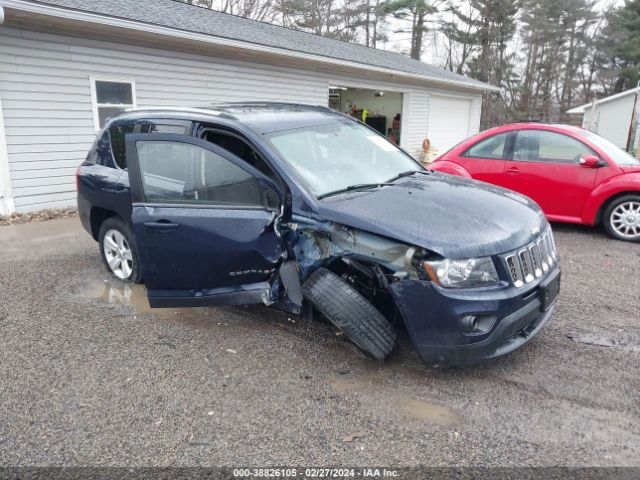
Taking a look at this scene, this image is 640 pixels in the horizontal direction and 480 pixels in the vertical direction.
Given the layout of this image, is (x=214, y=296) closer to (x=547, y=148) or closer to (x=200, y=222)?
(x=200, y=222)

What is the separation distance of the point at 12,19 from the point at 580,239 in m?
8.92

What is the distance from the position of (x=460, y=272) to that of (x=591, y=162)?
4.61 meters

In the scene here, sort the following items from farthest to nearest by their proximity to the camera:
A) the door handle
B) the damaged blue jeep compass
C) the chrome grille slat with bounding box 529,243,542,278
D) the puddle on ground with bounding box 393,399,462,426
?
1. the door handle
2. the chrome grille slat with bounding box 529,243,542,278
3. the damaged blue jeep compass
4. the puddle on ground with bounding box 393,399,462,426

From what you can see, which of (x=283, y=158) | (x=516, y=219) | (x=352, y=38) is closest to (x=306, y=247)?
(x=283, y=158)

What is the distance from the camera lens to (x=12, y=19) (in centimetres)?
738

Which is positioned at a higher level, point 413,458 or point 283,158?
point 283,158

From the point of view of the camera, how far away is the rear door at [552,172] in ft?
21.2

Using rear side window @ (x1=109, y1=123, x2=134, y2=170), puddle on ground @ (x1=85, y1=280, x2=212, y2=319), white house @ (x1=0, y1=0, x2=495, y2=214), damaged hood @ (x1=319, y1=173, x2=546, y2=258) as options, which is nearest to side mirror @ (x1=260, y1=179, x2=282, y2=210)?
damaged hood @ (x1=319, y1=173, x2=546, y2=258)

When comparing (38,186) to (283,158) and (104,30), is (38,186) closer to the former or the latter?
(104,30)

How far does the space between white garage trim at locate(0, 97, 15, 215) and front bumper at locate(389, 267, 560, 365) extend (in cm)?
737

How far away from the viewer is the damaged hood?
112 inches

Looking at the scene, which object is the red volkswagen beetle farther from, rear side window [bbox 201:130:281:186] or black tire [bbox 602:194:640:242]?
rear side window [bbox 201:130:281:186]

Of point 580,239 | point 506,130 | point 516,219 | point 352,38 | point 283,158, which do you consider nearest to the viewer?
point 516,219

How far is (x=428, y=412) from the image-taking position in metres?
2.77
